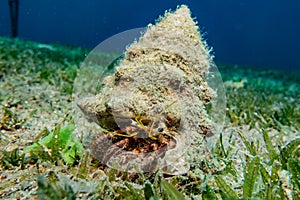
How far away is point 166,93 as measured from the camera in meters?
2.21

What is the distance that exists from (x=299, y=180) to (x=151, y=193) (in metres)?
1.00

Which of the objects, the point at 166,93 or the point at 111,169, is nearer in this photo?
the point at 111,169

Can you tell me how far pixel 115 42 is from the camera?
2.90 m

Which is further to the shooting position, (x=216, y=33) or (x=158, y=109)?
(x=216, y=33)

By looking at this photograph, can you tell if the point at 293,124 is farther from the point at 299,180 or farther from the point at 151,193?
the point at 151,193

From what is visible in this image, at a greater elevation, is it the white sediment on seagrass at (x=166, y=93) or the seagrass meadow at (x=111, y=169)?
the white sediment on seagrass at (x=166, y=93)

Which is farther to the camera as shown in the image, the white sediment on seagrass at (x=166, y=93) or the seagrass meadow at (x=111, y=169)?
the white sediment on seagrass at (x=166, y=93)

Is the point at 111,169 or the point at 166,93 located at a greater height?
the point at 166,93

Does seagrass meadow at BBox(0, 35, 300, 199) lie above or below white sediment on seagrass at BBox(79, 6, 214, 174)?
below

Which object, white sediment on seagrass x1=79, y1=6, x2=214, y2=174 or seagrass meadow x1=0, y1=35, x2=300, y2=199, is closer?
seagrass meadow x1=0, y1=35, x2=300, y2=199

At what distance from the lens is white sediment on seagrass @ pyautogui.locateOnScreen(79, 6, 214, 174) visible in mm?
2055

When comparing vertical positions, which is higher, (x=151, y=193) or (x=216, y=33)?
(x=216, y=33)

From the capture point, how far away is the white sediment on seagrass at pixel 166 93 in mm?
2055

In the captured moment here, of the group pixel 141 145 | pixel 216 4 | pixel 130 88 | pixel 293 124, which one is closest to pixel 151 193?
pixel 141 145
